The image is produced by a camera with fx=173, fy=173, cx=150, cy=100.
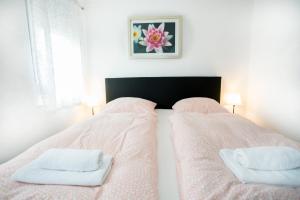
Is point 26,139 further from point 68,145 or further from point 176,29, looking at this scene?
point 176,29

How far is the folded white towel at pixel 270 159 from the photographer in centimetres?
89

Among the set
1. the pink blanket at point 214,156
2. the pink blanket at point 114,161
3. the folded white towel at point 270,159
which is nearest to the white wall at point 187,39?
the pink blanket at point 214,156

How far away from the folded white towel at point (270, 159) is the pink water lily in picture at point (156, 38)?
196 centimetres

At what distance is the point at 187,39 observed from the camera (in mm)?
2580

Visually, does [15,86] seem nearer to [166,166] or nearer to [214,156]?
[166,166]

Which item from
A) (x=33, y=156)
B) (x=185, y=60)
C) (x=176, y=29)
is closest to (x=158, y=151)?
(x=33, y=156)

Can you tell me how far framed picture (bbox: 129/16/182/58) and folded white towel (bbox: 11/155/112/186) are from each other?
6.64 ft

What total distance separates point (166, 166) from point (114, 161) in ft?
1.09

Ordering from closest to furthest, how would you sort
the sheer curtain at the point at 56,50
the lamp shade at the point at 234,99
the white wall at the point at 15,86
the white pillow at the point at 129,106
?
the white wall at the point at 15,86, the sheer curtain at the point at 56,50, the white pillow at the point at 129,106, the lamp shade at the point at 234,99

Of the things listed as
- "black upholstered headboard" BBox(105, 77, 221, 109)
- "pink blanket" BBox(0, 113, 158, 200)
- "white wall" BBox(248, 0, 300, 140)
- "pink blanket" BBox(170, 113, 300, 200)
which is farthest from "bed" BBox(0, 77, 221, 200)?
"white wall" BBox(248, 0, 300, 140)

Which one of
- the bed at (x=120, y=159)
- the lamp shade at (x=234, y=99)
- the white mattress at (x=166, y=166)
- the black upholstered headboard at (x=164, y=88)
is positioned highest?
the black upholstered headboard at (x=164, y=88)

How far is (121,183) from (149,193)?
0.14 metres

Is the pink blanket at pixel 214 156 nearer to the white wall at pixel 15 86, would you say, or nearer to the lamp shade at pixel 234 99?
the lamp shade at pixel 234 99

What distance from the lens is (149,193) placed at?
0.79 meters
